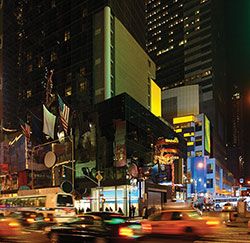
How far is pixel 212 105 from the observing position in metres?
140

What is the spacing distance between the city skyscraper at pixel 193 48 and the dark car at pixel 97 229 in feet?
418

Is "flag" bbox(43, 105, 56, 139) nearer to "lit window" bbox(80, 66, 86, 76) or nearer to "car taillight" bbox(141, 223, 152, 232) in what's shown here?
"lit window" bbox(80, 66, 86, 76)

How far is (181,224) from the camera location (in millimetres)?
14797

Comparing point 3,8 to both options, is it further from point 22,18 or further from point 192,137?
point 192,137

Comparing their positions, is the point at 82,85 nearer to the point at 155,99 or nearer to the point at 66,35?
the point at 66,35

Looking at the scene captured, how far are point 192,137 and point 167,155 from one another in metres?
67.7

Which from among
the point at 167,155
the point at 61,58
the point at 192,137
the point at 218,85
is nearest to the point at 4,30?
the point at 61,58

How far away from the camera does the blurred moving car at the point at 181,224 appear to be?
48.1 feet

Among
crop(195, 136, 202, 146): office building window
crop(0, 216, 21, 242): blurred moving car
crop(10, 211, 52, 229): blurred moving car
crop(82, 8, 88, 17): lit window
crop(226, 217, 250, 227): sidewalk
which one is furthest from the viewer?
crop(195, 136, 202, 146): office building window

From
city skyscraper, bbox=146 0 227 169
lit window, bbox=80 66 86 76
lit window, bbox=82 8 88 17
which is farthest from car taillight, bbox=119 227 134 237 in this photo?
city skyscraper, bbox=146 0 227 169

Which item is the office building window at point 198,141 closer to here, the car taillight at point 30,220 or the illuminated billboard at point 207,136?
the illuminated billboard at point 207,136

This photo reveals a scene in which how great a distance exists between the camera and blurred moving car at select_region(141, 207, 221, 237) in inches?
577

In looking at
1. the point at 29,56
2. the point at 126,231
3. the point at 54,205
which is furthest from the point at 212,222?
the point at 29,56

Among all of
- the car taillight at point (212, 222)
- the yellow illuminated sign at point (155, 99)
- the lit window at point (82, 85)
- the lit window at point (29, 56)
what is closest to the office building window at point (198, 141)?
the yellow illuminated sign at point (155, 99)
